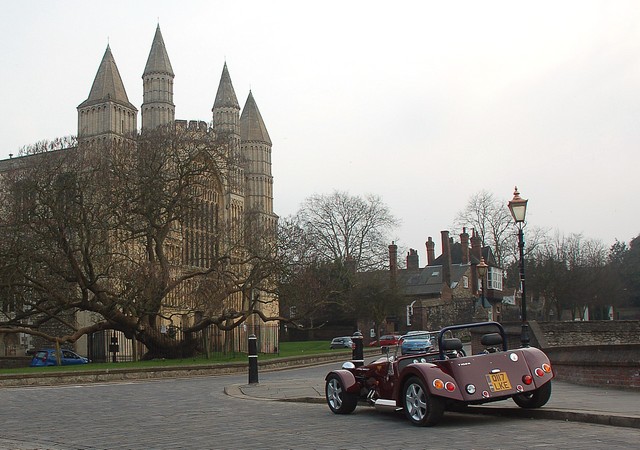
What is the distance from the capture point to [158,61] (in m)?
75.6

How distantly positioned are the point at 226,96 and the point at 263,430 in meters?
78.5

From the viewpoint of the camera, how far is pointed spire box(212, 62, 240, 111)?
86062mm

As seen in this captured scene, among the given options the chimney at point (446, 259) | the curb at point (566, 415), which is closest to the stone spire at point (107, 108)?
the chimney at point (446, 259)

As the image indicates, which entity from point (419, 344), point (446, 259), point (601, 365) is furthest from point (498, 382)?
point (446, 259)

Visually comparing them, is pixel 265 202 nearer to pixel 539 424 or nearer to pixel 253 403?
pixel 253 403

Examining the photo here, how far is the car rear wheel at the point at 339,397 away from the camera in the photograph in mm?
12133

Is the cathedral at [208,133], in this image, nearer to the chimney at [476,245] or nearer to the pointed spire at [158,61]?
the pointed spire at [158,61]

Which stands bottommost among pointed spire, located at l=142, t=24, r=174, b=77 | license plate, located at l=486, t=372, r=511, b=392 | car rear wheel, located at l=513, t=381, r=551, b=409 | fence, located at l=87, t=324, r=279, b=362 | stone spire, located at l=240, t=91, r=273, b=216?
fence, located at l=87, t=324, r=279, b=362

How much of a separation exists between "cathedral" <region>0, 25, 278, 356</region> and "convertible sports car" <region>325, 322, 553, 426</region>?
98.4 ft

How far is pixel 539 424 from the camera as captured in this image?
995cm

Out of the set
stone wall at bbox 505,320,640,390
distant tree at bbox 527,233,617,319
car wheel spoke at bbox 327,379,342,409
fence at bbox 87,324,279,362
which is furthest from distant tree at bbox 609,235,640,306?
car wheel spoke at bbox 327,379,342,409

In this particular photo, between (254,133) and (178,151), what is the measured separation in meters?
54.5

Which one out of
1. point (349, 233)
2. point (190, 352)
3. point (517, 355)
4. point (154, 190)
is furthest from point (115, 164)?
point (349, 233)

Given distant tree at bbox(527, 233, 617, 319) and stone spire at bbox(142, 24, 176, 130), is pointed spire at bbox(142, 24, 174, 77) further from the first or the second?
distant tree at bbox(527, 233, 617, 319)
